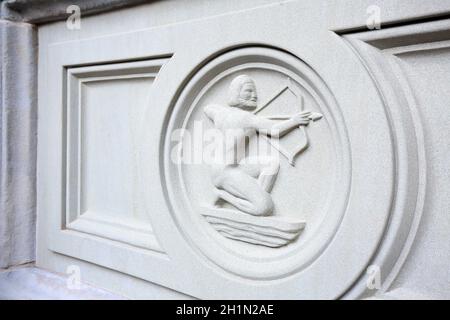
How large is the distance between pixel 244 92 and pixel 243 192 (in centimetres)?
30

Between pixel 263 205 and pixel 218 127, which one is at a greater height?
pixel 218 127

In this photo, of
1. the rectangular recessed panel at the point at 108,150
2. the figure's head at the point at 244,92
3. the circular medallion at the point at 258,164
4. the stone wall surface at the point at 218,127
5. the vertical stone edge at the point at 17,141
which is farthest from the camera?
the vertical stone edge at the point at 17,141

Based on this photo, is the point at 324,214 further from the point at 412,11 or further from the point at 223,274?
the point at 412,11

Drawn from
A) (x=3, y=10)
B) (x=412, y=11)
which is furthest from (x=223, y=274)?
(x=3, y=10)

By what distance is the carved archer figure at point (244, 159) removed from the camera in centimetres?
126

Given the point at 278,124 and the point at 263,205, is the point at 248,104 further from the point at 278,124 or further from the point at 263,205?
the point at 263,205

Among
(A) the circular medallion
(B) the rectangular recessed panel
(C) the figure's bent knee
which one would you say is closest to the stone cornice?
(B) the rectangular recessed panel

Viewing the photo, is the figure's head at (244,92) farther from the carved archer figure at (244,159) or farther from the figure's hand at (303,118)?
the figure's hand at (303,118)

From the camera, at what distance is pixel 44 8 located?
175 cm

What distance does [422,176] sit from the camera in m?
1.05

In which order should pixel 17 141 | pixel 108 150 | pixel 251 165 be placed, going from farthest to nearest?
1. pixel 17 141
2. pixel 108 150
3. pixel 251 165

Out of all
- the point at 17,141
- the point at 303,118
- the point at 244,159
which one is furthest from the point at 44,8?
the point at 303,118

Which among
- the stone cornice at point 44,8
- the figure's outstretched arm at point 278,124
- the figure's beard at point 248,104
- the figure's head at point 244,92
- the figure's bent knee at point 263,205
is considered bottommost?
the figure's bent knee at point 263,205

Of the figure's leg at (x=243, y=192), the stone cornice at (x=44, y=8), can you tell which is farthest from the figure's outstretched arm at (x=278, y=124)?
the stone cornice at (x=44, y=8)
